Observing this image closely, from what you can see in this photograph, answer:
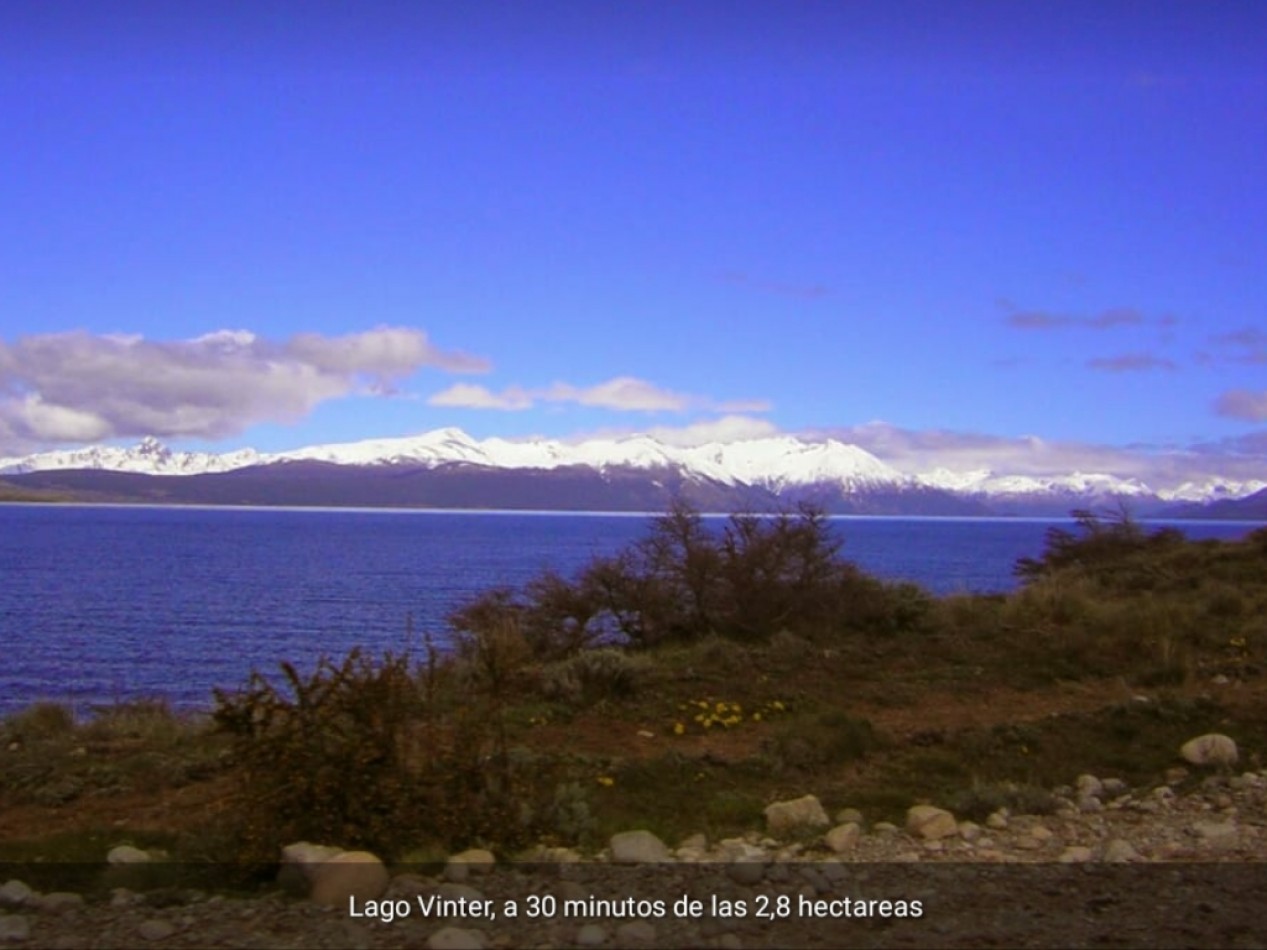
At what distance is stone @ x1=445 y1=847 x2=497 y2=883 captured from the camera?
23.2ft

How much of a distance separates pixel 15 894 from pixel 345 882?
1.69 metres

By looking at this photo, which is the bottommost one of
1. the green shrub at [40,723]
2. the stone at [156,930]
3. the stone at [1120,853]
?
the green shrub at [40,723]

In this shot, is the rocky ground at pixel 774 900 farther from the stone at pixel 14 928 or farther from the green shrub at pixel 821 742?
the green shrub at pixel 821 742

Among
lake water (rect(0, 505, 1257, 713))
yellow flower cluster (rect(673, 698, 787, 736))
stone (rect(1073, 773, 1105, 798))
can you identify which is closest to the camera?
stone (rect(1073, 773, 1105, 798))

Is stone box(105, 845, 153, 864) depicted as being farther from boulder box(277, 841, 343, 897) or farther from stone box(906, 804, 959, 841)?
stone box(906, 804, 959, 841)

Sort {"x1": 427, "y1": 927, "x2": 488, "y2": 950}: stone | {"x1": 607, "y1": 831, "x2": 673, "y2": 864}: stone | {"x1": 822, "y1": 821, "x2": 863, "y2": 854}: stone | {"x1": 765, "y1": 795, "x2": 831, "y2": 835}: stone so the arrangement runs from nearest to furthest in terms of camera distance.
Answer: {"x1": 427, "y1": 927, "x2": 488, "y2": 950}: stone
{"x1": 607, "y1": 831, "x2": 673, "y2": 864}: stone
{"x1": 822, "y1": 821, "x2": 863, "y2": 854}: stone
{"x1": 765, "y1": 795, "x2": 831, "y2": 835}: stone

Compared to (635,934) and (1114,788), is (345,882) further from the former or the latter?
(1114,788)

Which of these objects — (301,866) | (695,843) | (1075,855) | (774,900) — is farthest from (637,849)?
(1075,855)

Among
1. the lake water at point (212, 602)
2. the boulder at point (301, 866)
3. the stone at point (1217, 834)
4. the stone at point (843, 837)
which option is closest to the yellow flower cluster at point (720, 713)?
the lake water at point (212, 602)

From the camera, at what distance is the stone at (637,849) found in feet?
24.6

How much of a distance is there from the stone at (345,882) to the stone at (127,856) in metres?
1.31

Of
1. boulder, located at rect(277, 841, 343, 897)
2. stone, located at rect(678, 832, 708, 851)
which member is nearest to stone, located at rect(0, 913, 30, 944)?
boulder, located at rect(277, 841, 343, 897)

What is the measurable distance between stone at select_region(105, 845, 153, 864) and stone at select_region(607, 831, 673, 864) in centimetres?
263

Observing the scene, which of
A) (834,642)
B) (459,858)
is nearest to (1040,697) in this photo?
(834,642)
